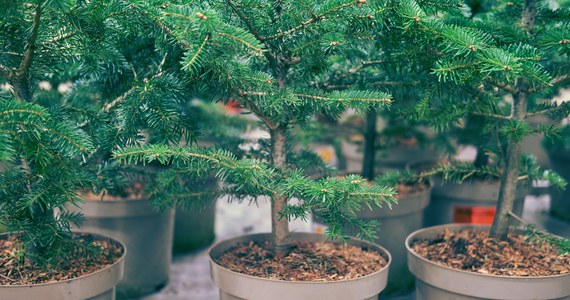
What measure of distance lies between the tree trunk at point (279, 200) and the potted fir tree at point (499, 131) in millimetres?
351

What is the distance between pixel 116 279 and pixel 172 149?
0.42 meters

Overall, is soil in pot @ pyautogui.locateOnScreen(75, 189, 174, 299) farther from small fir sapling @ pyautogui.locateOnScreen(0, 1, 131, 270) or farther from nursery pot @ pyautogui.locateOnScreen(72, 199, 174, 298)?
small fir sapling @ pyautogui.locateOnScreen(0, 1, 131, 270)

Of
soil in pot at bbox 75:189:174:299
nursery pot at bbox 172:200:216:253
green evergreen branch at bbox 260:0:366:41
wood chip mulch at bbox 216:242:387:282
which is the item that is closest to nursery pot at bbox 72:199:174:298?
soil in pot at bbox 75:189:174:299

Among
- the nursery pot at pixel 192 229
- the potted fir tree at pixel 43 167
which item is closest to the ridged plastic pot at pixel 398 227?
the nursery pot at pixel 192 229

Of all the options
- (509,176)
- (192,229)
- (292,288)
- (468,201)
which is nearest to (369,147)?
(468,201)

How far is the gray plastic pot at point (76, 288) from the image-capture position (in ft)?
4.44

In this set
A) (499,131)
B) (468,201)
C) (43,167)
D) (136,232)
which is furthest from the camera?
(468,201)

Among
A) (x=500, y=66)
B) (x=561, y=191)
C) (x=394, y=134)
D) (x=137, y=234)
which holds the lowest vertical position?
(x=137, y=234)

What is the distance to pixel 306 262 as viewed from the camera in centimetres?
159

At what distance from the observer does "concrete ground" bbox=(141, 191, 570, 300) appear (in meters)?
2.23

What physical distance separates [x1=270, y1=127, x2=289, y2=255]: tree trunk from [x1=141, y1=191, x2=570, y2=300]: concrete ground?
175 millimetres

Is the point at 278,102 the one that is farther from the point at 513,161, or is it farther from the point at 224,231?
the point at 224,231

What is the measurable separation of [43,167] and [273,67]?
23.0 inches

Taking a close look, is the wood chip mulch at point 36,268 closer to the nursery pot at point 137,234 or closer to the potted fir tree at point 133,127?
the potted fir tree at point 133,127
